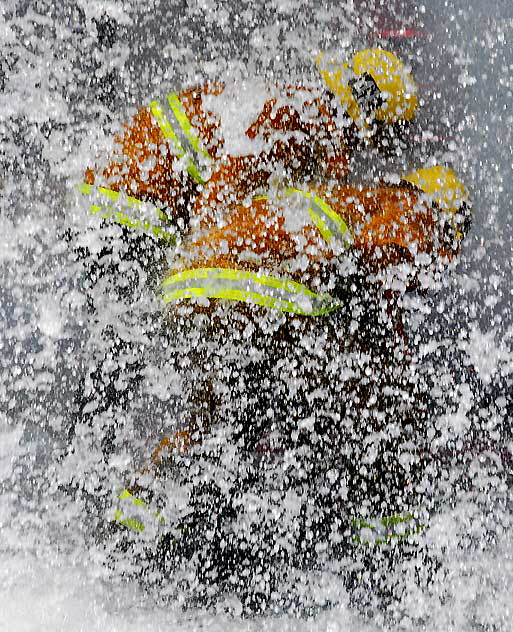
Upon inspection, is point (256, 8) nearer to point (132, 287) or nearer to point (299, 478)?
point (132, 287)

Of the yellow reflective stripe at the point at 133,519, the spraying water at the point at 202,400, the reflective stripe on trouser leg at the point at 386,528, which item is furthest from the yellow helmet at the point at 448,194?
the yellow reflective stripe at the point at 133,519

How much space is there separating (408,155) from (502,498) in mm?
874

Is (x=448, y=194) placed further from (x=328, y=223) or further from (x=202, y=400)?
(x=202, y=400)

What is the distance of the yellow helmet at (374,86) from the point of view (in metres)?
1.25

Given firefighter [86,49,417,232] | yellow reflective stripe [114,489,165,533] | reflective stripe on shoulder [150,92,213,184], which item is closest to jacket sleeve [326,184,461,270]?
firefighter [86,49,417,232]

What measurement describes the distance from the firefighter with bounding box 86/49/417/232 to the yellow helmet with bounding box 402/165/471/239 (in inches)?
6.8

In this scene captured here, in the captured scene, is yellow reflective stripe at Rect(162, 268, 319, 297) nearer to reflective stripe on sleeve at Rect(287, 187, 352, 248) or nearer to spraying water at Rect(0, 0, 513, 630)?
reflective stripe on sleeve at Rect(287, 187, 352, 248)

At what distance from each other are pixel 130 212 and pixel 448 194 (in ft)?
2.19

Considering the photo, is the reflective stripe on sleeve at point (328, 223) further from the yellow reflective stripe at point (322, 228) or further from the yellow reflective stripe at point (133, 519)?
the yellow reflective stripe at point (133, 519)

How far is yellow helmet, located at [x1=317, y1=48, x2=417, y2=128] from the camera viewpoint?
4.10 feet

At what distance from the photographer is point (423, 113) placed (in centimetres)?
151

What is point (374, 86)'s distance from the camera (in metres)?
1.24

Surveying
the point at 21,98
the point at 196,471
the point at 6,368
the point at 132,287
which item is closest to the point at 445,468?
the point at 196,471

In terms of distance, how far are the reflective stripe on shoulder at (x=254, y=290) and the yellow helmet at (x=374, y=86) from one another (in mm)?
406
